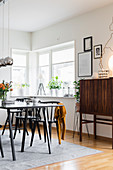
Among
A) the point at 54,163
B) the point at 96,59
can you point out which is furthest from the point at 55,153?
the point at 96,59

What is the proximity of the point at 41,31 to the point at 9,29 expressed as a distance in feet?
3.00

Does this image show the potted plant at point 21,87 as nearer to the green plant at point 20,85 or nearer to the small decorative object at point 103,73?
the green plant at point 20,85

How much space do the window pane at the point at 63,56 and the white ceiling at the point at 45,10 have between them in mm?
812

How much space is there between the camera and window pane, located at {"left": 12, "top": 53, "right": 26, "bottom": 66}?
7.13 metres

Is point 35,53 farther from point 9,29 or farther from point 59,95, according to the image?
point 59,95

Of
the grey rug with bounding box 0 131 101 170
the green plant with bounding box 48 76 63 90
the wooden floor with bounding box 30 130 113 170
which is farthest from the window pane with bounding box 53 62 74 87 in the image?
the wooden floor with bounding box 30 130 113 170

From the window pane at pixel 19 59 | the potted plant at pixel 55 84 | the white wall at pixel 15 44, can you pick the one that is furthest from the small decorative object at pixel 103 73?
the window pane at pixel 19 59

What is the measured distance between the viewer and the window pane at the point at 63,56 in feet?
20.4

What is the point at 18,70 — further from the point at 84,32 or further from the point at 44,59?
the point at 84,32

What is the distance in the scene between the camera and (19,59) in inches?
285

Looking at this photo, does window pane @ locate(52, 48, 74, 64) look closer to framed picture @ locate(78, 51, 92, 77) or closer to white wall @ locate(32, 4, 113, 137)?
white wall @ locate(32, 4, 113, 137)

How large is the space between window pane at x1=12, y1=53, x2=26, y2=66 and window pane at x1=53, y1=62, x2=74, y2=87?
1092mm

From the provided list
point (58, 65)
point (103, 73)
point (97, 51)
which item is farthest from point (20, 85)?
point (103, 73)

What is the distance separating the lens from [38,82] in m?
7.40
